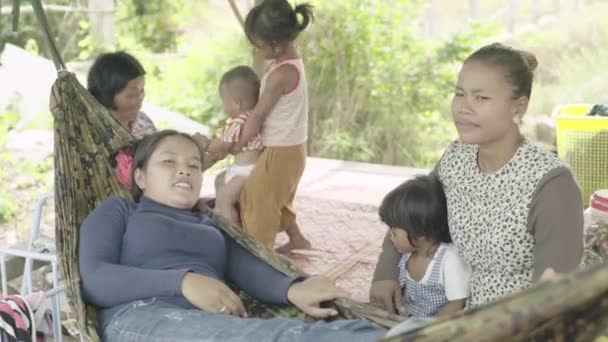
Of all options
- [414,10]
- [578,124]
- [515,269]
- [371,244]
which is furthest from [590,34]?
[515,269]

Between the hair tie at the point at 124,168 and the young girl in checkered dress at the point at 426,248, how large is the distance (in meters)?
0.72

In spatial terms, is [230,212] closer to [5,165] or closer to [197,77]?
[5,165]

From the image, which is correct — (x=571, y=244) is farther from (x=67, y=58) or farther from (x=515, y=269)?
(x=67, y=58)

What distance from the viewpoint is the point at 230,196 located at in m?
3.67

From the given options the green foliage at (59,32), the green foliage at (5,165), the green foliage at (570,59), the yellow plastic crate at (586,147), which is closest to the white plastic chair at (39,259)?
the green foliage at (5,165)

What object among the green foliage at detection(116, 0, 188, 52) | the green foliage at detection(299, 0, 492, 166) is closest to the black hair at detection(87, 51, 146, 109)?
the green foliage at detection(299, 0, 492, 166)

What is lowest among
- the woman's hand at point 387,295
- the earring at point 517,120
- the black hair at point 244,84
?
the woman's hand at point 387,295

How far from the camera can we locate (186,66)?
23.2 feet

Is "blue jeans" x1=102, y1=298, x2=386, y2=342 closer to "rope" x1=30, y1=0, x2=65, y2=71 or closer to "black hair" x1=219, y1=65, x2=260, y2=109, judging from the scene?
"rope" x1=30, y1=0, x2=65, y2=71

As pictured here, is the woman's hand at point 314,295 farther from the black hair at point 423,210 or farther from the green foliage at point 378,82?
the green foliage at point 378,82

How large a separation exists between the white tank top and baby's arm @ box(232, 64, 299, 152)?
0.03m

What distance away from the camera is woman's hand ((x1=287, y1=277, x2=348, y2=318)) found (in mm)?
2037

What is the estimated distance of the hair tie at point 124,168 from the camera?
2.45 m

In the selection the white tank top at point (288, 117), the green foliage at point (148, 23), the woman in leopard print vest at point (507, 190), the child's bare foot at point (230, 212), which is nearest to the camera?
the woman in leopard print vest at point (507, 190)
